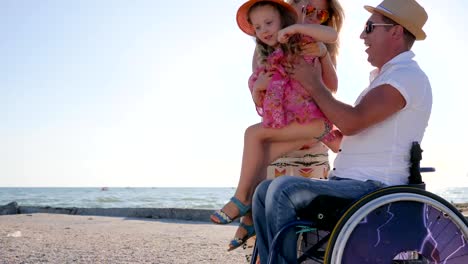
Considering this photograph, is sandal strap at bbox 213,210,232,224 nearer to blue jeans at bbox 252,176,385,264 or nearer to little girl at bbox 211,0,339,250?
little girl at bbox 211,0,339,250

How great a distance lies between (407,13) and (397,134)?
60cm

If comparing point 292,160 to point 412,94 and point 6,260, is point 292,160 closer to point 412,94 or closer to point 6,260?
point 412,94

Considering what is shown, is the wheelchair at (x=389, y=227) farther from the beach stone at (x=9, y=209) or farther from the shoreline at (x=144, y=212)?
the beach stone at (x=9, y=209)

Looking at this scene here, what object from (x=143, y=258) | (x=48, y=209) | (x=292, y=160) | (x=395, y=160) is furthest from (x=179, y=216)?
(x=395, y=160)

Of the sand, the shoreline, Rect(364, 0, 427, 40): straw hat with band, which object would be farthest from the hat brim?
the shoreline

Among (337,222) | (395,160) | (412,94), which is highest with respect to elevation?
(412,94)

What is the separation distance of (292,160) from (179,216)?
28.2 ft

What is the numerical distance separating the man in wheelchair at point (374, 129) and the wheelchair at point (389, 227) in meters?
0.06

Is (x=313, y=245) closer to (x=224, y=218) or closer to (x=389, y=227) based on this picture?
(x=389, y=227)

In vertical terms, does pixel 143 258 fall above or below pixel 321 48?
below

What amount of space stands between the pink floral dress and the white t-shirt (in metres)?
0.50

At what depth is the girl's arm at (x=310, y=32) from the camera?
319cm

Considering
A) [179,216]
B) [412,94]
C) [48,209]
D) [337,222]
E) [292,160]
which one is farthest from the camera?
[48,209]

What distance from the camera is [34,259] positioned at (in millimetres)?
6215
